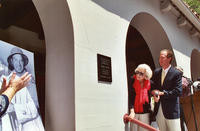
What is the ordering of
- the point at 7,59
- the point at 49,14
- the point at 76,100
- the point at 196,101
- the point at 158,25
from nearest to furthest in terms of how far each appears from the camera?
the point at 7,59 → the point at 76,100 → the point at 49,14 → the point at 196,101 → the point at 158,25

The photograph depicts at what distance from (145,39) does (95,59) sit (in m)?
3.08

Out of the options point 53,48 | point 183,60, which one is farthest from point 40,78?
point 183,60

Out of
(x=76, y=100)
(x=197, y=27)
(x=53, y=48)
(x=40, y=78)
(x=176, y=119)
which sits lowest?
(x=176, y=119)

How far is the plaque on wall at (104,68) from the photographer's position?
339 cm

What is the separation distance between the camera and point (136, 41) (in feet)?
22.7

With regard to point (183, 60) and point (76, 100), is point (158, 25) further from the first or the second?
point (76, 100)

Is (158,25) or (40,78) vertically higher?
(158,25)

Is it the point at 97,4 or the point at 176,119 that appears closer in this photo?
the point at 176,119

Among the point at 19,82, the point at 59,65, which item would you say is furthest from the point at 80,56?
the point at 19,82

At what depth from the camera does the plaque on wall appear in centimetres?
339

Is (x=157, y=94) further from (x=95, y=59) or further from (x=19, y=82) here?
(x=19, y=82)

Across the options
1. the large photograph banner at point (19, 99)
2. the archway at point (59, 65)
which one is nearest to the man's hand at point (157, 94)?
the archway at point (59, 65)

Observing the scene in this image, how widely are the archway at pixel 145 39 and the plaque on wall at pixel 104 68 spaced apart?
205cm

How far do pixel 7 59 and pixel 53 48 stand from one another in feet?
2.55
